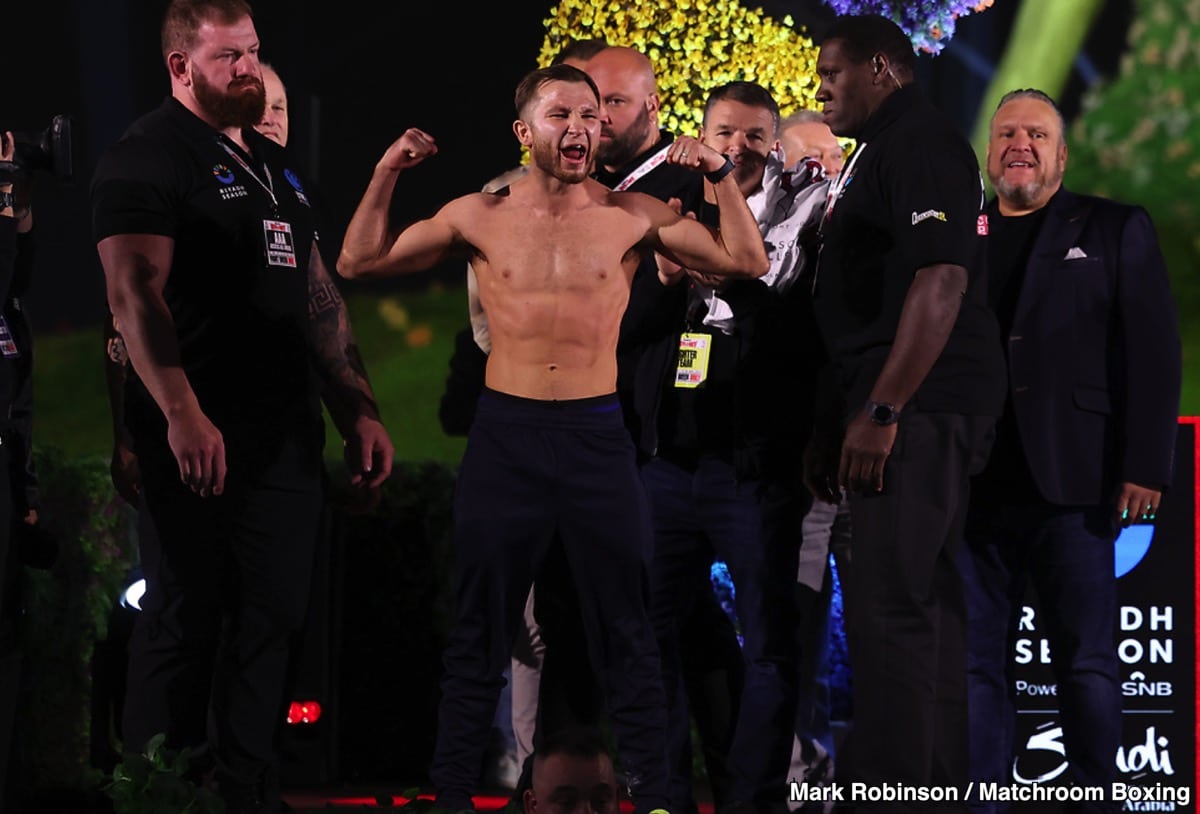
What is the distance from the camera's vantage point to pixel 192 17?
163 inches

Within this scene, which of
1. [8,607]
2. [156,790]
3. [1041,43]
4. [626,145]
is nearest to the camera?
[156,790]

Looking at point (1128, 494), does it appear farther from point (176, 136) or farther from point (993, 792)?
point (176, 136)

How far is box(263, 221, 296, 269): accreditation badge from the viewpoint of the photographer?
4.11 m

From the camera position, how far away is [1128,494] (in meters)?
4.66

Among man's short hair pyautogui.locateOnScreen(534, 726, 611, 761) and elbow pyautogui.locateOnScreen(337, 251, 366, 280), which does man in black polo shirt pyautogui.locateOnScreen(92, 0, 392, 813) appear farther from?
man's short hair pyautogui.locateOnScreen(534, 726, 611, 761)

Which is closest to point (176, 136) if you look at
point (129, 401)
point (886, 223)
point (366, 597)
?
point (129, 401)

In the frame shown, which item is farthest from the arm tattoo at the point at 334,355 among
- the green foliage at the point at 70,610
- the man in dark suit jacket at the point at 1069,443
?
the man in dark suit jacket at the point at 1069,443

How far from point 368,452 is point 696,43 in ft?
7.77

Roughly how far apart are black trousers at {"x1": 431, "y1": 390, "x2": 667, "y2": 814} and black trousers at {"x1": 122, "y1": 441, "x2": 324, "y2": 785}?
40cm

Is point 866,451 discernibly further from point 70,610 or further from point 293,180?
point 70,610

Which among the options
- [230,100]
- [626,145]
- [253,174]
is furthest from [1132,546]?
Result: [230,100]

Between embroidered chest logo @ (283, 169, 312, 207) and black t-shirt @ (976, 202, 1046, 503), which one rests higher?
embroidered chest logo @ (283, 169, 312, 207)

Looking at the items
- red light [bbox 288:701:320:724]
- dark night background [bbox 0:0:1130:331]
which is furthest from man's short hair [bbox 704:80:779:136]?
dark night background [bbox 0:0:1130:331]

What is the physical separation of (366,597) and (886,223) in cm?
239
